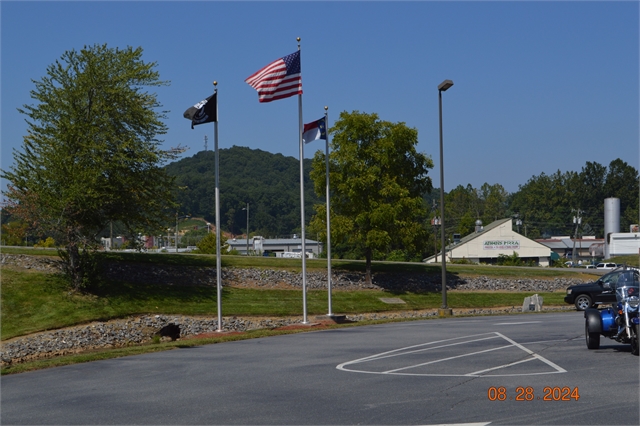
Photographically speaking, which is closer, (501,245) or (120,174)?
(120,174)

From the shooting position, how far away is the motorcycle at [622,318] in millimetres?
13016

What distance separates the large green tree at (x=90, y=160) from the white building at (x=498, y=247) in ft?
207

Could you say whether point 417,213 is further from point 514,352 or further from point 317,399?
point 317,399

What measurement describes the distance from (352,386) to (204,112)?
16475 mm

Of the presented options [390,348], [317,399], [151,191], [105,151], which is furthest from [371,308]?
[317,399]

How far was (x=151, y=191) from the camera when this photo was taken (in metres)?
38.8

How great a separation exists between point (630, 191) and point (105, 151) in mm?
149735

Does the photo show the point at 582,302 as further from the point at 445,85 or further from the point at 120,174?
the point at 120,174

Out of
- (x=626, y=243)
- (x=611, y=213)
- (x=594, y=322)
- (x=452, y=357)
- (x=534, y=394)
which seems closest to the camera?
(x=534, y=394)

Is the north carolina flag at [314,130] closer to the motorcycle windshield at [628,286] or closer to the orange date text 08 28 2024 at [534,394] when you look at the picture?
the motorcycle windshield at [628,286]

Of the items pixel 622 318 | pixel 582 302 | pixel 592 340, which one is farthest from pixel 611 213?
pixel 622 318

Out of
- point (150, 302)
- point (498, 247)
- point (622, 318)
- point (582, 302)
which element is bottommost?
point (150, 302)

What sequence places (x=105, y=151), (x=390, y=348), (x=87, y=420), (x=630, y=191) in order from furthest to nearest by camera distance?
(x=630, y=191)
(x=105, y=151)
(x=390, y=348)
(x=87, y=420)

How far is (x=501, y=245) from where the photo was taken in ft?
316
